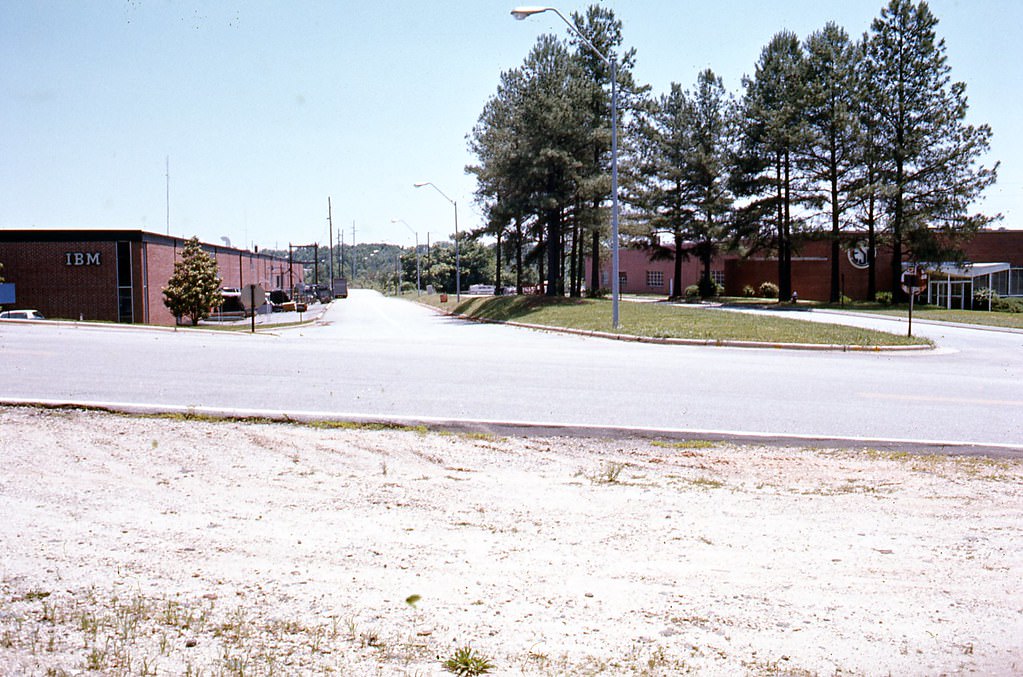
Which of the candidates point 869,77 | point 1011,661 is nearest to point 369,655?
point 1011,661

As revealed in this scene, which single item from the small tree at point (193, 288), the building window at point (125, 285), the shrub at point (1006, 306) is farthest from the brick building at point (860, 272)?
the building window at point (125, 285)

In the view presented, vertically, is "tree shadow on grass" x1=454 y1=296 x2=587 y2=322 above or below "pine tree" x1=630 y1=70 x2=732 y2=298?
below

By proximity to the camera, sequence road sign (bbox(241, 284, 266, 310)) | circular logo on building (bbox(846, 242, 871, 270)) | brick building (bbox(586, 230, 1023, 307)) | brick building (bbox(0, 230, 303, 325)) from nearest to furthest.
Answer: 1. road sign (bbox(241, 284, 266, 310))
2. brick building (bbox(0, 230, 303, 325))
3. brick building (bbox(586, 230, 1023, 307))
4. circular logo on building (bbox(846, 242, 871, 270))

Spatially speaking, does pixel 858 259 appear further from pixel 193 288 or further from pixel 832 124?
pixel 193 288

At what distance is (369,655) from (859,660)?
217cm

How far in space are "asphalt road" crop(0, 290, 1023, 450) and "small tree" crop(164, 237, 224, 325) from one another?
30.5 m

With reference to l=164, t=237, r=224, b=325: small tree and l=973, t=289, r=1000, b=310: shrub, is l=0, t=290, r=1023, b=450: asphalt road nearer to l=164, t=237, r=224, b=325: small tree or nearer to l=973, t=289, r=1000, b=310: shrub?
l=164, t=237, r=224, b=325: small tree

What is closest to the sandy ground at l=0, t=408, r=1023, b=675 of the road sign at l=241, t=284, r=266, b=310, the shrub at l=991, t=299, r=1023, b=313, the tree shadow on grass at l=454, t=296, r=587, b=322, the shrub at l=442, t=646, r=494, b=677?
the shrub at l=442, t=646, r=494, b=677

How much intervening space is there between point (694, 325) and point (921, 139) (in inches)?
1189

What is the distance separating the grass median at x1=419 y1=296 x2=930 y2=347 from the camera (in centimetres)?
2162

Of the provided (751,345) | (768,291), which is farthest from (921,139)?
(751,345)

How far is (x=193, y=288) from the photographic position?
156 feet

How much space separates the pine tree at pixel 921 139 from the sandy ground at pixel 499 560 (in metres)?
44.8

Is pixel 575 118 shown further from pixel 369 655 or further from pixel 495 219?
pixel 369 655
